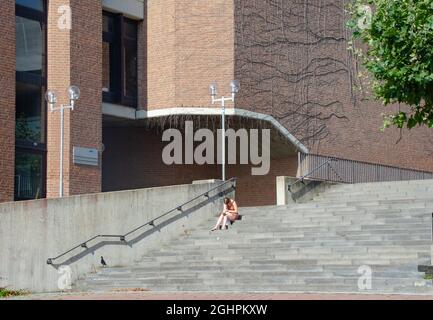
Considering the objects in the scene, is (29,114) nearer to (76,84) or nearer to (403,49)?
(76,84)

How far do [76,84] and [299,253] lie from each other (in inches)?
377

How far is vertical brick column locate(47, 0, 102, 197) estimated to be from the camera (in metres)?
27.3

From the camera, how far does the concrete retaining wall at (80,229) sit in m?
21.7

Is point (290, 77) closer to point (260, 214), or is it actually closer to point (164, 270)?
point (260, 214)

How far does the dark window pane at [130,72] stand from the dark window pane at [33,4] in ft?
13.5

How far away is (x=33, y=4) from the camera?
27516mm

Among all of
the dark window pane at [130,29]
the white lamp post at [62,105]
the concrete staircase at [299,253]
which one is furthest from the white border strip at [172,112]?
the concrete staircase at [299,253]

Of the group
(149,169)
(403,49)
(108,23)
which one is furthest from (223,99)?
(403,49)

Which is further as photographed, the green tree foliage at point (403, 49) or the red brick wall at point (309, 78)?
the red brick wall at point (309, 78)

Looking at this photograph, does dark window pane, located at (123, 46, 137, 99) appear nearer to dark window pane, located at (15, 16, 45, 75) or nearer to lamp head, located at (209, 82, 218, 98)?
lamp head, located at (209, 82, 218, 98)

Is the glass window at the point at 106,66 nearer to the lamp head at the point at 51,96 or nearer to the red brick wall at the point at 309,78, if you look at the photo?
the lamp head at the point at 51,96
